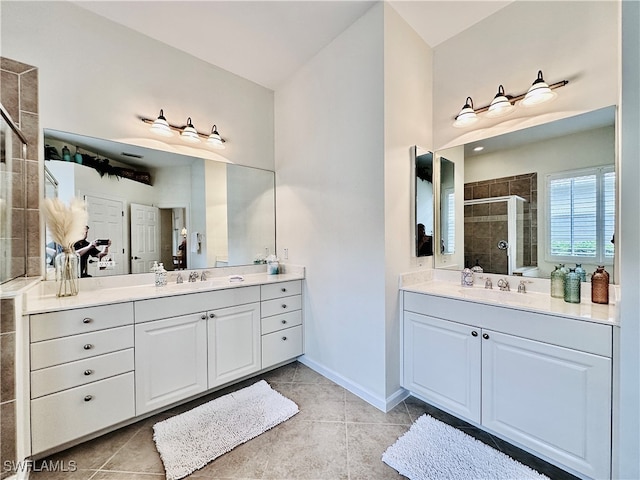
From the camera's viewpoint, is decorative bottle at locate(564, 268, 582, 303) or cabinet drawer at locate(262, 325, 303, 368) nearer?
decorative bottle at locate(564, 268, 582, 303)

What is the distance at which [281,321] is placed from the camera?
8.13ft

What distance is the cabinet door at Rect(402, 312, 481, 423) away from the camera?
5.45ft

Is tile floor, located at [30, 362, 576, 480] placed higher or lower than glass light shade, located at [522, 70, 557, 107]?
lower

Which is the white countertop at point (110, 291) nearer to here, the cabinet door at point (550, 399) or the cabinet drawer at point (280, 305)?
the cabinet drawer at point (280, 305)

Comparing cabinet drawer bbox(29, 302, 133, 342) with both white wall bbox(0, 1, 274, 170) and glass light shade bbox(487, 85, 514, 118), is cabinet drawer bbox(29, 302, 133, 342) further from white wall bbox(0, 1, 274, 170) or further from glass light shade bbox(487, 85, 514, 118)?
glass light shade bbox(487, 85, 514, 118)

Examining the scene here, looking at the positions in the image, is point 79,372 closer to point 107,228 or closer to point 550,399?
point 107,228

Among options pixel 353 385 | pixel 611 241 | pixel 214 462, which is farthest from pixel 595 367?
pixel 214 462

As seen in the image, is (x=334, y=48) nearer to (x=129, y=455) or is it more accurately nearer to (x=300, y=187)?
(x=300, y=187)

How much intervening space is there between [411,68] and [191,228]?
233cm

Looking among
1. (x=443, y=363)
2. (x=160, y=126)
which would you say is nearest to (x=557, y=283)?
(x=443, y=363)

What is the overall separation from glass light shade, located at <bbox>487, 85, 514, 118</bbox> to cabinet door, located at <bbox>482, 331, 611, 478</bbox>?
5.17 feet

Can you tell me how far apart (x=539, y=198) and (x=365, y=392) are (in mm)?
1896

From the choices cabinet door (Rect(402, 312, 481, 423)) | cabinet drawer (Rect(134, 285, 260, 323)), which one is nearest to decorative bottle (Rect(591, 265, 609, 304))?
cabinet door (Rect(402, 312, 481, 423))

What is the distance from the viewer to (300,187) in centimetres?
267
